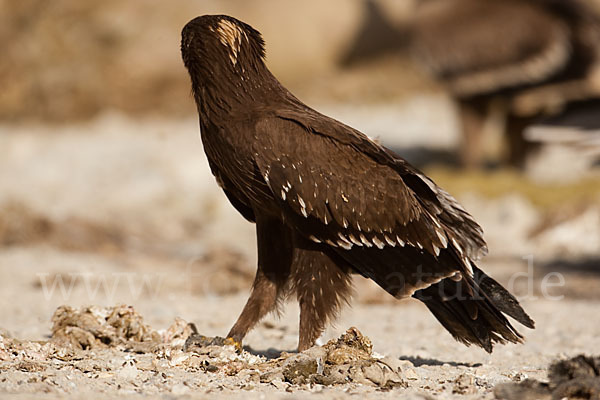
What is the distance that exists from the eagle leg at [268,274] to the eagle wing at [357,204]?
306 mm

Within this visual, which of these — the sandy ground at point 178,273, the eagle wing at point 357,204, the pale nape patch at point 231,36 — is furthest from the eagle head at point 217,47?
the sandy ground at point 178,273

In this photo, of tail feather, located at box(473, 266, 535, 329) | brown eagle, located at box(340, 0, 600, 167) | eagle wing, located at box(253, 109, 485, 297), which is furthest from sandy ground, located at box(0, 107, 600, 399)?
brown eagle, located at box(340, 0, 600, 167)

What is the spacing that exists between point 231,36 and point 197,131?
446 inches

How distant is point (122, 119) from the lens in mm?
17828

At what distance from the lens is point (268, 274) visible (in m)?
5.23

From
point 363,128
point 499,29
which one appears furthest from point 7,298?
point 363,128

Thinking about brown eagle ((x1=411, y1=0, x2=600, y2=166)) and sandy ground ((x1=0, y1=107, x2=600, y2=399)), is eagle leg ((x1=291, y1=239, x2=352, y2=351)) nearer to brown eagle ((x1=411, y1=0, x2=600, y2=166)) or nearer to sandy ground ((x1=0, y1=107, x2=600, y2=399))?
sandy ground ((x1=0, y1=107, x2=600, y2=399))

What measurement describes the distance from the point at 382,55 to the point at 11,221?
38.9 ft

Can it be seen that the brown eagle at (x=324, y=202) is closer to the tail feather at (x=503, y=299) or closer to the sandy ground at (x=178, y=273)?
the tail feather at (x=503, y=299)

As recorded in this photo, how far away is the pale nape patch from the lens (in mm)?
5008

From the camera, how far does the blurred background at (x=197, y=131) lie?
9.69 meters

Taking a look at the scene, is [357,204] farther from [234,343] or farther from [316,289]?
[234,343]

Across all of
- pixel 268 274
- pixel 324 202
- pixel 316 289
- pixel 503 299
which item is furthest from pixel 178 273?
pixel 503 299

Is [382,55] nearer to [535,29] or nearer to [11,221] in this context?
[535,29]
